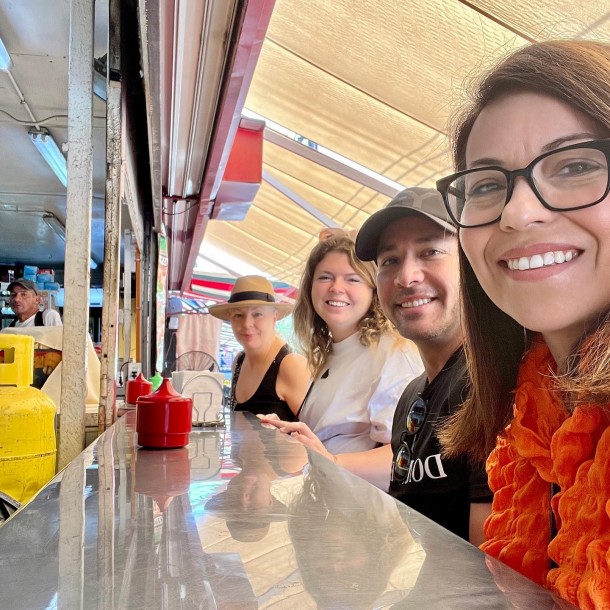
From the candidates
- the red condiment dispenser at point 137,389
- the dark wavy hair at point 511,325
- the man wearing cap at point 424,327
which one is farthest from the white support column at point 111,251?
the dark wavy hair at point 511,325

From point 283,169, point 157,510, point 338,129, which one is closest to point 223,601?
point 157,510

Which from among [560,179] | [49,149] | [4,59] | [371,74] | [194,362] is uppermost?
[371,74]

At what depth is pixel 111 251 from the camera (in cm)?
212

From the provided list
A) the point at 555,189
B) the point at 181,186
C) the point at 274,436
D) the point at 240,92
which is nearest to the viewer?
the point at 555,189

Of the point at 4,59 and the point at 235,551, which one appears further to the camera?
the point at 4,59

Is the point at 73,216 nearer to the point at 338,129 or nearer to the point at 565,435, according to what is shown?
the point at 565,435

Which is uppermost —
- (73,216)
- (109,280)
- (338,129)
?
(338,129)

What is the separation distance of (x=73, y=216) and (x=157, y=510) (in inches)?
48.0

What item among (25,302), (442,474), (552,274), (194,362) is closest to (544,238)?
(552,274)

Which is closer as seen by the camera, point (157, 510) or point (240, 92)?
point (157, 510)

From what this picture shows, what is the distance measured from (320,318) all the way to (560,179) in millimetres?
1849

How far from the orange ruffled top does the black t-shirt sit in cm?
23

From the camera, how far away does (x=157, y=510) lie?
812mm

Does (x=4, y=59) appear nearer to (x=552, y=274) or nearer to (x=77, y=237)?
(x=77, y=237)
